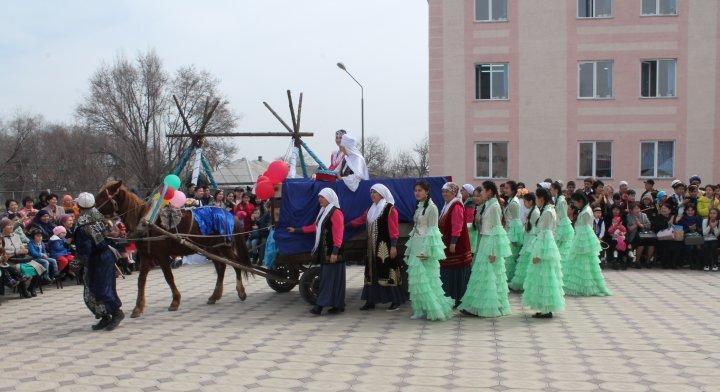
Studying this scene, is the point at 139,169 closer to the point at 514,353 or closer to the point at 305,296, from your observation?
the point at 305,296

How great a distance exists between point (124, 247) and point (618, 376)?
36.9 feet

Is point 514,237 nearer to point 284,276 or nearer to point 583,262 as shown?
point 583,262

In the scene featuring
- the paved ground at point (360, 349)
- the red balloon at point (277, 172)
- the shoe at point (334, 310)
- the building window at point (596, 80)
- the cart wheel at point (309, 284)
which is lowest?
the paved ground at point (360, 349)

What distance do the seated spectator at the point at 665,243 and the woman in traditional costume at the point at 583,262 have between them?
4515 mm

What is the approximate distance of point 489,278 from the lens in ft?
30.7

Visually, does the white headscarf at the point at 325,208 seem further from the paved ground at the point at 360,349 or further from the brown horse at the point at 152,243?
the brown horse at the point at 152,243

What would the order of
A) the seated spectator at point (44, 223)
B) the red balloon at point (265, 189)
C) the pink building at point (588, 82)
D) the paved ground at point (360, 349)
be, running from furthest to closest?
the pink building at point (588, 82) → the seated spectator at point (44, 223) → the red balloon at point (265, 189) → the paved ground at point (360, 349)

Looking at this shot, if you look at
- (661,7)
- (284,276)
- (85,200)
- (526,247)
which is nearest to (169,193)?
(85,200)

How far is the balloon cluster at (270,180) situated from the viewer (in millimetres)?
10211

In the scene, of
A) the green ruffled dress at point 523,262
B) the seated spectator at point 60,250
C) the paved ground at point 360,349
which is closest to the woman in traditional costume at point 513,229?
the green ruffled dress at point 523,262

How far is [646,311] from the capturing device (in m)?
9.87

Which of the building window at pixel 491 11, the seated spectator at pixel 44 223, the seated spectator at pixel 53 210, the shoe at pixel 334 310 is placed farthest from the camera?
the building window at pixel 491 11

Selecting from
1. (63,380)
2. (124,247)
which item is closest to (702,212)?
(124,247)

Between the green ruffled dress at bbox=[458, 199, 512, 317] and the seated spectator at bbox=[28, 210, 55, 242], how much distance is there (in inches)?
329
